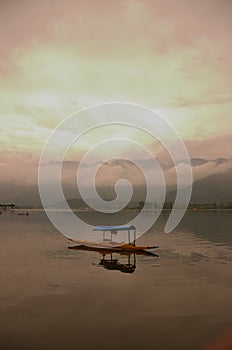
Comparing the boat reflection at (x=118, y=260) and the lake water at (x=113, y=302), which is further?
the boat reflection at (x=118, y=260)

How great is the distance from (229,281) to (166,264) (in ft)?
19.6

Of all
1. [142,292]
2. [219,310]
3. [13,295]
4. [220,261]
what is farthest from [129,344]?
[220,261]

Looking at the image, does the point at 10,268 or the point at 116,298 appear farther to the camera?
the point at 10,268

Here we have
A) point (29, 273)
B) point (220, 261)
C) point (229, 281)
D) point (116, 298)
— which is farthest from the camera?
point (220, 261)

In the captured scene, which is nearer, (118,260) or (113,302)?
(113,302)

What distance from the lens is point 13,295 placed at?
18641 millimetres

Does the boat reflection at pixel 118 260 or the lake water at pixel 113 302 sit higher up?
the boat reflection at pixel 118 260

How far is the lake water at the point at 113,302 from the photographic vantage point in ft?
43.8

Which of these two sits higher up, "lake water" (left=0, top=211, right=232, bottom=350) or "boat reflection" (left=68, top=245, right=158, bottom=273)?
"boat reflection" (left=68, top=245, right=158, bottom=273)

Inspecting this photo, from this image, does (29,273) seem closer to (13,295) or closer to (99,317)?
(13,295)

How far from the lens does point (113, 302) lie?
57.7 feet

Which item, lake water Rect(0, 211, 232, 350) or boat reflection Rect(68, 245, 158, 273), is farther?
boat reflection Rect(68, 245, 158, 273)

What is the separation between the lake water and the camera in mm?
13352

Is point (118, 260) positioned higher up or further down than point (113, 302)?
higher up
